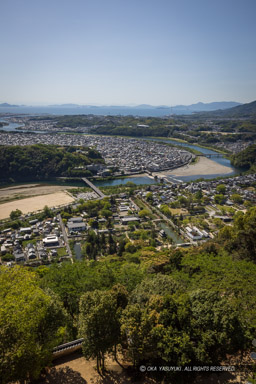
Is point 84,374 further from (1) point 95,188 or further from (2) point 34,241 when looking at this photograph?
(1) point 95,188

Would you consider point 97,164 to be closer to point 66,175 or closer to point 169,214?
point 66,175

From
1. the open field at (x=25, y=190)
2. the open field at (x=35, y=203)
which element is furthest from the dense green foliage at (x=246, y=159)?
the open field at (x=35, y=203)

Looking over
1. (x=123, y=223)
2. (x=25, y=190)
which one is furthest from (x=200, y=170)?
(x=25, y=190)

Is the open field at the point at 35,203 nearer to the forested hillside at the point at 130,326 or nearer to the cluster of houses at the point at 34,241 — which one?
the cluster of houses at the point at 34,241

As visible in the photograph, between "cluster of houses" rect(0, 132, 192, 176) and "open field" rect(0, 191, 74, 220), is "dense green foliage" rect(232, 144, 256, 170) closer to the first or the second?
"cluster of houses" rect(0, 132, 192, 176)

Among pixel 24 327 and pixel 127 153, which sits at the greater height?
pixel 24 327

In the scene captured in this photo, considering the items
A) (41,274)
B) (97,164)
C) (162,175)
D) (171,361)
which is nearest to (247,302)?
(171,361)
